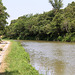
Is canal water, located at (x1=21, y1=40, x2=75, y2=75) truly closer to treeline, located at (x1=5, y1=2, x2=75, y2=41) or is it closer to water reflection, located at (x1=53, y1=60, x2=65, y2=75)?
water reflection, located at (x1=53, y1=60, x2=65, y2=75)

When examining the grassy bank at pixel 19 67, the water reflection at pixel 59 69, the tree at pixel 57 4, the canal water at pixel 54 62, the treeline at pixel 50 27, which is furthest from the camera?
the tree at pixel 57 4

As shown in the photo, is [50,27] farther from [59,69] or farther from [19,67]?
[19,67]

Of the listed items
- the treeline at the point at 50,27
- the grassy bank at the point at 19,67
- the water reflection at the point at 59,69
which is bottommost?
the water reflection at the point at 59,69

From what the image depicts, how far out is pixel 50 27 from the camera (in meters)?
48.7

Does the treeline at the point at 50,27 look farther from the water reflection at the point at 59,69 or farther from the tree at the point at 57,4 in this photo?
the water reflection at the point at 59,69

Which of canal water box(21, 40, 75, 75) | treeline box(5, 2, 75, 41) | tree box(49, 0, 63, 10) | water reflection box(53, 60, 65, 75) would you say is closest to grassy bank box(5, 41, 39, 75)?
canal water box(21, 40, 75, 75)

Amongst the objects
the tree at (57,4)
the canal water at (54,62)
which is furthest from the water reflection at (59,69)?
the tree at (57,4)

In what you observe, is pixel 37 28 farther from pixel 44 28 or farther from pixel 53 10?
pixel 53 10

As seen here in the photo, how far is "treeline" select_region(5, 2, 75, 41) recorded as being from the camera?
44.1 m

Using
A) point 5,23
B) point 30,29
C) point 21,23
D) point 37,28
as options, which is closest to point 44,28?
point 37,28

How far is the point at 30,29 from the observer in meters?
60.0

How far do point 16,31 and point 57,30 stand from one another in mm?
28514

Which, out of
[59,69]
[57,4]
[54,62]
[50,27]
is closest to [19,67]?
[59,69]

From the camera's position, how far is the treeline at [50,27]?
44094 mm
